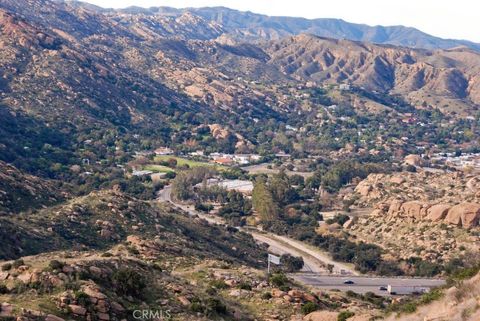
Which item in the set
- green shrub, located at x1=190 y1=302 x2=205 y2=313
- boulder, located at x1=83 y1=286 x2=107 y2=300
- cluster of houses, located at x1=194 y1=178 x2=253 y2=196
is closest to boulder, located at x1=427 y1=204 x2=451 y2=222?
cluster of houses, located at x1=194 y1=178 x2=253 y2=196

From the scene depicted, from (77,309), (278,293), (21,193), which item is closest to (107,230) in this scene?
(21,193)

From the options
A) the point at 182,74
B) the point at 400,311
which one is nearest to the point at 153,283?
the point at 400,311

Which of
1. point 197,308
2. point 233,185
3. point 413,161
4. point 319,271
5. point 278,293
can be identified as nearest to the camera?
point 197,308

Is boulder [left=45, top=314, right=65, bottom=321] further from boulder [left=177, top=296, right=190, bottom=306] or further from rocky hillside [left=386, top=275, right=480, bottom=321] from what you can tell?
rocky hillside [left=386, top=275, right=480, bottom=321]

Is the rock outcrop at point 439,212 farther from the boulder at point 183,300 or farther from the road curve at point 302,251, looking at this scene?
the boulder at point 183,300

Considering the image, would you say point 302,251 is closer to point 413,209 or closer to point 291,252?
point 291,252

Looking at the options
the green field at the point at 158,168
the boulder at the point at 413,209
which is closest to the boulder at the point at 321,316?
the boulder at the point at 413,209

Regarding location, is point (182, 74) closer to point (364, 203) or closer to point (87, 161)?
point (87, 161)
